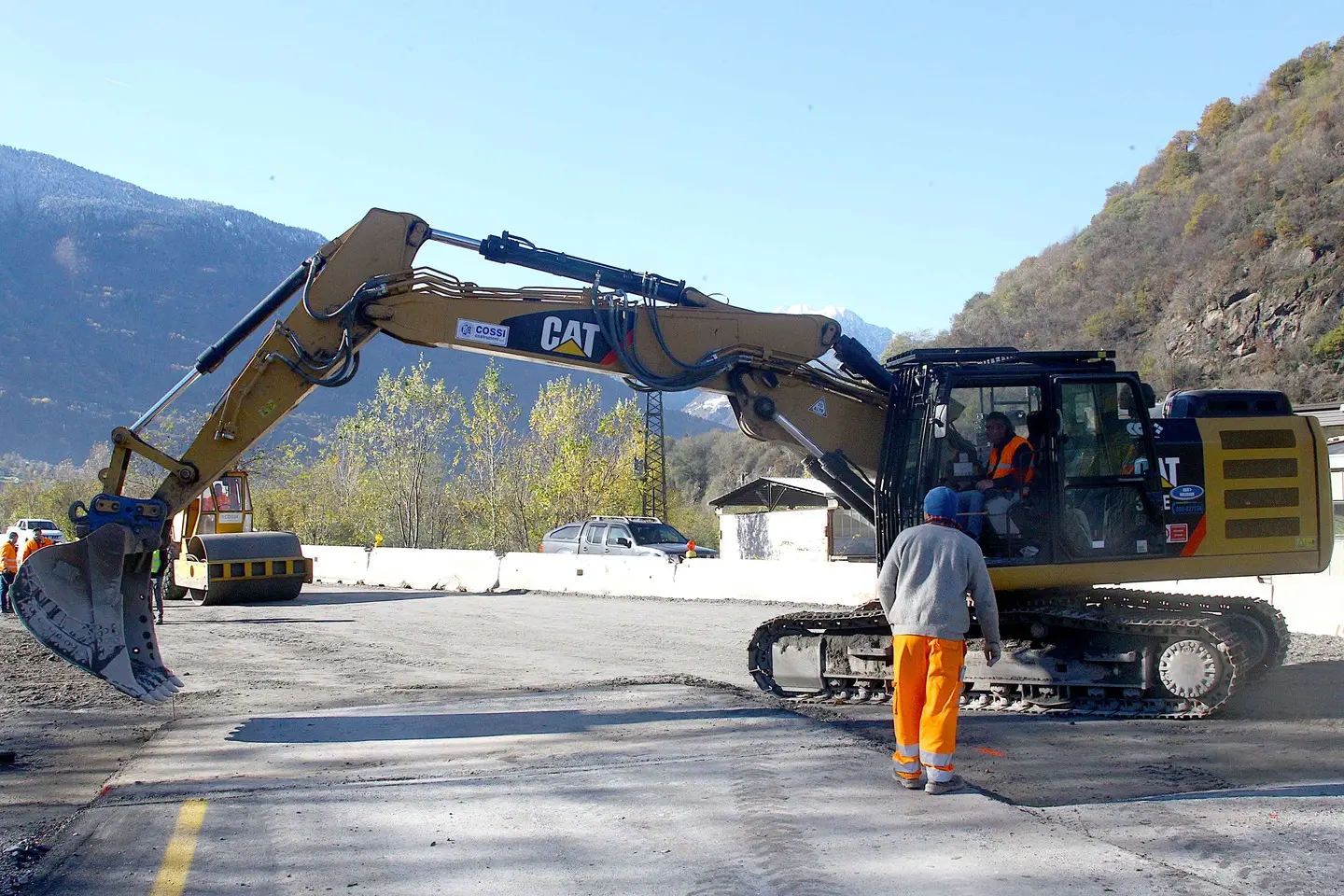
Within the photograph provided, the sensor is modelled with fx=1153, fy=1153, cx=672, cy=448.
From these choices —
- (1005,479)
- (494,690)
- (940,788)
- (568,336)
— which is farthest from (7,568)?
(940,788)

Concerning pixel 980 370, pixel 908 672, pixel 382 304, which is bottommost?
pixel 908 672

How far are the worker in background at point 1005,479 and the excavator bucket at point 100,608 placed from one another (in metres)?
6.42

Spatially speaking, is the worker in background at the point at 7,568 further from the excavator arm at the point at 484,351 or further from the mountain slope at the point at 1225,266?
the mountain slope at the point at 1225,266

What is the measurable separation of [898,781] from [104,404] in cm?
15536

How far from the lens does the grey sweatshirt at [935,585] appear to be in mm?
6539

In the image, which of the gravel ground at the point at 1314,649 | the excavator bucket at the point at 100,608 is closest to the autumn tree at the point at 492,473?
the gravel ground at the point at 1314,649

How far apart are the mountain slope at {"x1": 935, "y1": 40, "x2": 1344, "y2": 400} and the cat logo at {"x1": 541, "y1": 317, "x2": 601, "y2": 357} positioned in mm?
30656

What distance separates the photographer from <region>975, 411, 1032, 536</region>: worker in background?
29.5 ft

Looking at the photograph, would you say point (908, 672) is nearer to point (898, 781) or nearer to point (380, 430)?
point (898, 781)

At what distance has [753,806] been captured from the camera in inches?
241

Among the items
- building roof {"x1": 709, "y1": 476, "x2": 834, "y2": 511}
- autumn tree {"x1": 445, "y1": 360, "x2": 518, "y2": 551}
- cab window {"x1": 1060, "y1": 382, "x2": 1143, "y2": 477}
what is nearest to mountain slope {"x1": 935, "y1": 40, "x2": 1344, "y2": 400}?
building roof {"x1": 709, "y1": 476, "x2": 834, "y2": 511}

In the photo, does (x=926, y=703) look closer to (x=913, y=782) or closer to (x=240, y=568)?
(x=913, y=782)

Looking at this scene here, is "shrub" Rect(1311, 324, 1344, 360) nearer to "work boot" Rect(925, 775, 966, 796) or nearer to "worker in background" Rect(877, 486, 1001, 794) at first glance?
"worker in background" Rect(877, 486, 1001, 794)

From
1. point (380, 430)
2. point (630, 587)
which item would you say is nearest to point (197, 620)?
point (630, 587)
